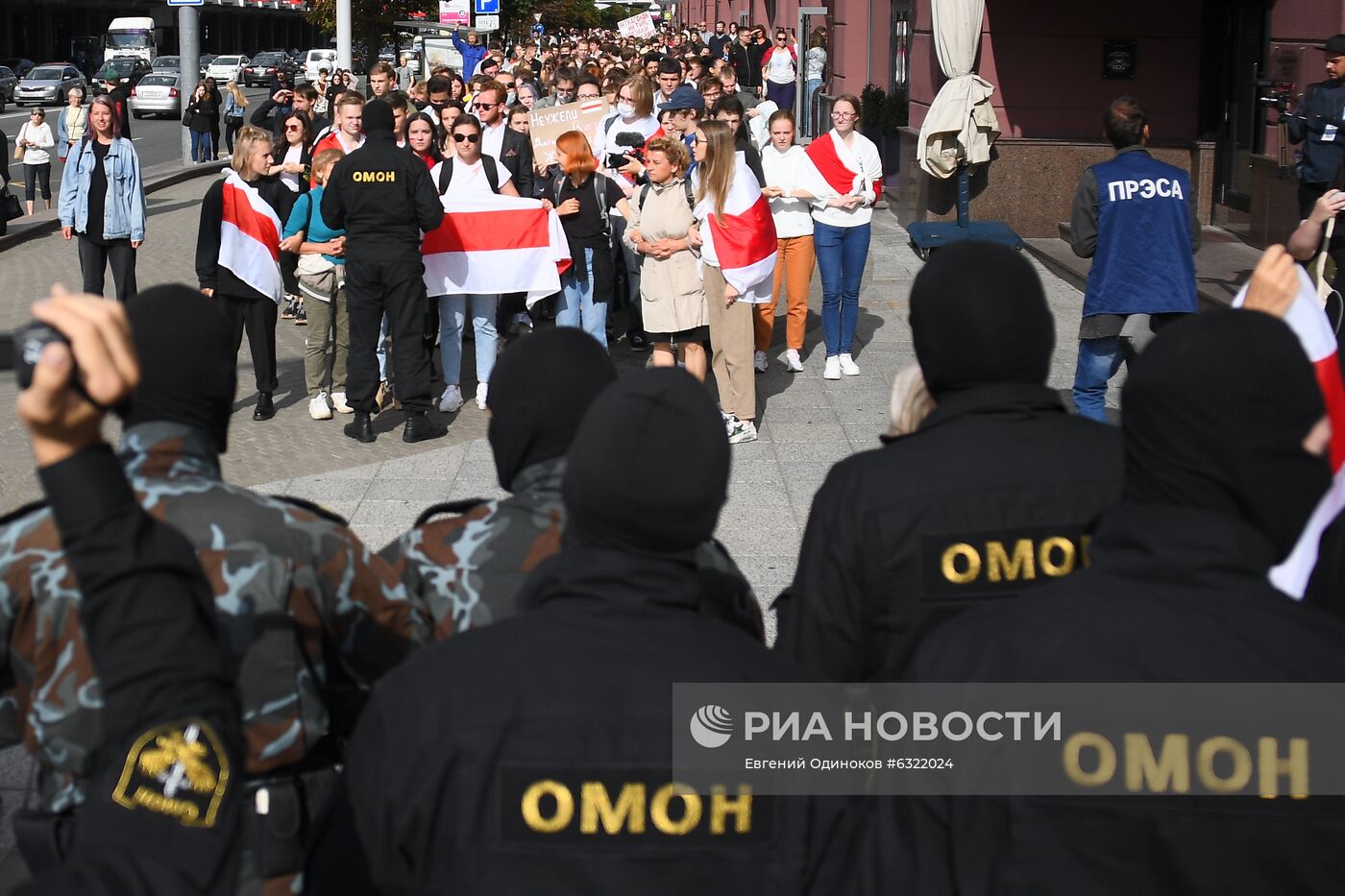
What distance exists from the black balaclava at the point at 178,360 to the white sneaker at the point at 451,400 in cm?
734

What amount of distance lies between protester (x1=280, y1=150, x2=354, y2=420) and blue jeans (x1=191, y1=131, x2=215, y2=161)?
20.1 m

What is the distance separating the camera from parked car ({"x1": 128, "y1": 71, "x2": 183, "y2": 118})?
45.2 metres

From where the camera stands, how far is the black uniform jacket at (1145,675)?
6.83ft

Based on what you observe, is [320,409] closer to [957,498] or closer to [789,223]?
[789,223]

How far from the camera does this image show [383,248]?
30.0 ft

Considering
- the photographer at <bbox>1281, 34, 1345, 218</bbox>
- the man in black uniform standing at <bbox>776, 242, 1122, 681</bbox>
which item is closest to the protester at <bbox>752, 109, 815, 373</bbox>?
the photographer at <bbox>1281, 34, 1345, 218</bbox>

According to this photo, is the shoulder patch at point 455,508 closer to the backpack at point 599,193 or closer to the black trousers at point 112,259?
the backpack at point 599,193

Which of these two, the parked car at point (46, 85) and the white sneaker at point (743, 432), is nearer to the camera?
the white sneaker at point (743, 432)

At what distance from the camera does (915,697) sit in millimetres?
2406

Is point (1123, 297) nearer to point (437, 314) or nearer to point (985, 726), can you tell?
point (437, 314)

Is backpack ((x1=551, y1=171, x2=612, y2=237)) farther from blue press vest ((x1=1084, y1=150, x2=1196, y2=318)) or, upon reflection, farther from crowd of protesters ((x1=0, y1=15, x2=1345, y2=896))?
crowd of protesters ((x1=0, y1=15, x2=1345, y2=896))

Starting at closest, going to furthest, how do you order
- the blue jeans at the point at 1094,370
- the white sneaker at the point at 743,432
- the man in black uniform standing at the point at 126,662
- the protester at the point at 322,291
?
the man in black uniform standing at the point at 126,662, the blue jeans at the point at 1094,370, the white sneaker at the point at 743,432, the protester at the point at 322,291

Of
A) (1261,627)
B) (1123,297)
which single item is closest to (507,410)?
(1261,627)

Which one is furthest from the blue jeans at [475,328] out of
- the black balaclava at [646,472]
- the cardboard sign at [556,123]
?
the black balaclava at [646,472]
